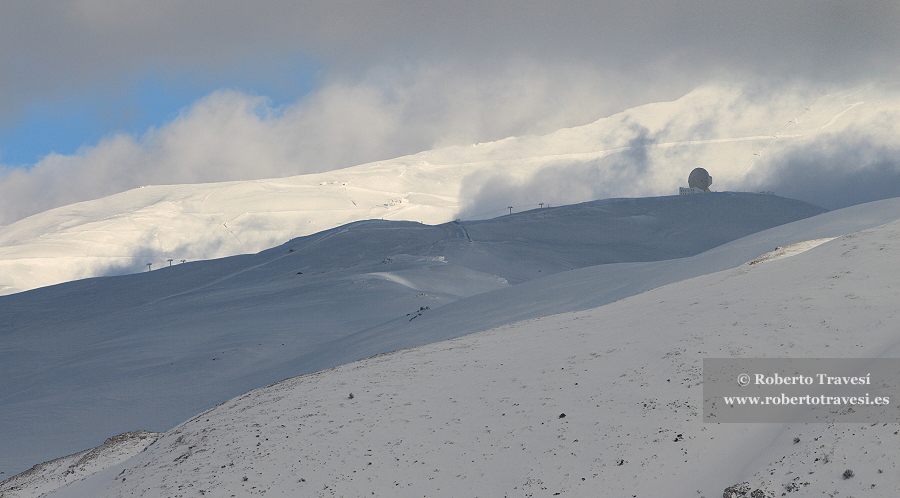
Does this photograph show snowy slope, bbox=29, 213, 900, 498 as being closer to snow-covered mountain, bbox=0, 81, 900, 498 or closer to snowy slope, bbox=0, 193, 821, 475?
snow-covered mountain, bbox=0, 81, 900, 498

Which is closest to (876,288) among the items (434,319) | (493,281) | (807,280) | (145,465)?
(807,280)

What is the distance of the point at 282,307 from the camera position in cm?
3341

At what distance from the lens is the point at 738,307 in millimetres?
11133

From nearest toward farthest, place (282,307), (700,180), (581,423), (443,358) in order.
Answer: (581,423)
(443,358)
(282,307)
(700,180)

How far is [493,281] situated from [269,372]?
62.0 ft

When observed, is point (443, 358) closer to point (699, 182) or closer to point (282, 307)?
point (282, 307)

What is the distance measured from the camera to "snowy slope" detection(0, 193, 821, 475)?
2147 centimetres

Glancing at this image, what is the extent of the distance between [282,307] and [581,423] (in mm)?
26529

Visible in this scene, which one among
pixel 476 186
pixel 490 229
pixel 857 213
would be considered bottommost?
pixel 857 213

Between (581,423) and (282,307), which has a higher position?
(282,307)

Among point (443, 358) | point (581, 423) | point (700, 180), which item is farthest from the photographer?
point (700, 180)

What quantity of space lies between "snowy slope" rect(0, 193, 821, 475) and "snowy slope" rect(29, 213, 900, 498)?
7386 mm

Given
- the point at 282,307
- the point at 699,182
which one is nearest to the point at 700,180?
the point at 699,182

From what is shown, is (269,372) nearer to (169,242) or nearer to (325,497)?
(325,497)
